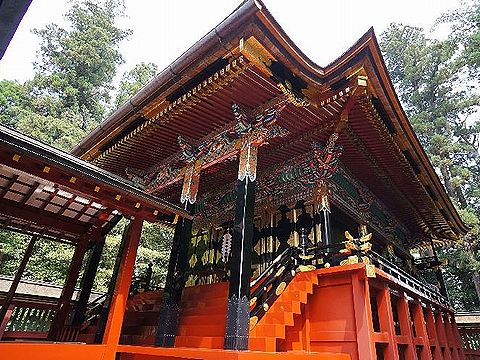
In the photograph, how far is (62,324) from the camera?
7.49 meters

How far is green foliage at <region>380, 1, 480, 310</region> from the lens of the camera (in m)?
22.0

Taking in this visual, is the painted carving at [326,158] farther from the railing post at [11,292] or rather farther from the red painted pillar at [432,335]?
the railing post at [11,292]

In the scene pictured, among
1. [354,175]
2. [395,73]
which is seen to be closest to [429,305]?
[354,175]

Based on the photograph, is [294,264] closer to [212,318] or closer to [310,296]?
[310,296]

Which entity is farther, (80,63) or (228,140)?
(80,63)

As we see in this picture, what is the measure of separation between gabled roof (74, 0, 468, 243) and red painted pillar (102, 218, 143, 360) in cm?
250

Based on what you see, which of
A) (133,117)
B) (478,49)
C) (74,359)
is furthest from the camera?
(478,49)

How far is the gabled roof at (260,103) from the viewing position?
513 centimetres

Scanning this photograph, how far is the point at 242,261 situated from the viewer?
17.1 feet

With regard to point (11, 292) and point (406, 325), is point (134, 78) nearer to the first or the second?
point (11, 292)

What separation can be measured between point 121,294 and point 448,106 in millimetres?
28758

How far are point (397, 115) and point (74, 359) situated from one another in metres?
7.60

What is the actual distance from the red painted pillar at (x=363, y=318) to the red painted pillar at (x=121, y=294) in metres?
3.86

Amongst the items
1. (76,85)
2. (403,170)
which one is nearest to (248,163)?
(403,170)
